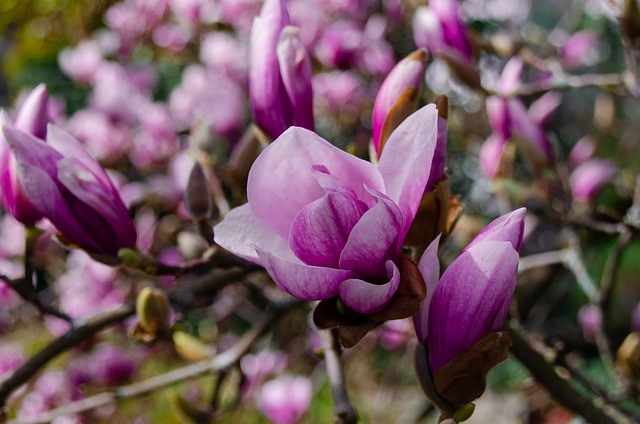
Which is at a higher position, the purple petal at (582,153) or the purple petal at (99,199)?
the purple petal at (99,199)

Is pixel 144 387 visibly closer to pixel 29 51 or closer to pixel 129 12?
pixel 129 12

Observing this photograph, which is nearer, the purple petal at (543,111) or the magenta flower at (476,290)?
the magenta flower at (476,290)

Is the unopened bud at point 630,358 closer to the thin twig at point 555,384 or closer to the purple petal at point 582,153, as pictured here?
the thin twig at point 555,384

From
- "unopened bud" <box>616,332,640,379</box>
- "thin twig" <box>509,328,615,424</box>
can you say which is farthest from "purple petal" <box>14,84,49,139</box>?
"unopened bud" <box>616,332,640,379</box>

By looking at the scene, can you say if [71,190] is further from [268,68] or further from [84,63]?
[84,63]

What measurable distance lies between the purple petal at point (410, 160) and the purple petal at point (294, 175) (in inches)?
0.5

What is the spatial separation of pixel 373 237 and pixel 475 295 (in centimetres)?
7

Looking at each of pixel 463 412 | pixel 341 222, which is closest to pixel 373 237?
pixel 341 222

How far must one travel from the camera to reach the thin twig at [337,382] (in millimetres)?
Answer: 457

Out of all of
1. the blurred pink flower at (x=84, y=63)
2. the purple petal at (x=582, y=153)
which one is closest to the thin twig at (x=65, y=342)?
the purple petal at (x=582, y=153)

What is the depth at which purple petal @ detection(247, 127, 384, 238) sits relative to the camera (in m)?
0.40

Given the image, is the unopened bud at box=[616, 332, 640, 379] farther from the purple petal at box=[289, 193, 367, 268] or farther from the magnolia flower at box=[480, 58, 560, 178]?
the purple petal at box=[289, 193, 367, 268]

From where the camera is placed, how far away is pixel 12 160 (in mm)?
543

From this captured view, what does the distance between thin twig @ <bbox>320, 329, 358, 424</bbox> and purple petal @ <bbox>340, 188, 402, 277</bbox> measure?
0.39ft
